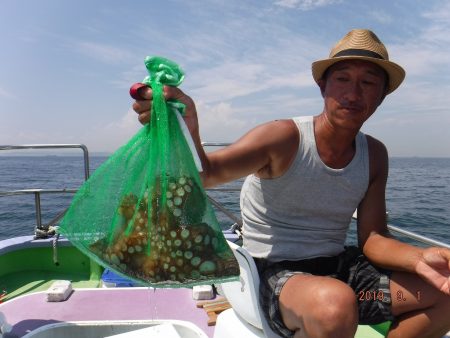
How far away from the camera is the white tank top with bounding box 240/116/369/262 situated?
173cm

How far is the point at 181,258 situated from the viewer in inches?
50.0

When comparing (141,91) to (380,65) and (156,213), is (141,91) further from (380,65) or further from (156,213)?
(380,65)

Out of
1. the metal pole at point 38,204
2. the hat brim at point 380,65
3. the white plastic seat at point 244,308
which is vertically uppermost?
the hat brim at point 380,65

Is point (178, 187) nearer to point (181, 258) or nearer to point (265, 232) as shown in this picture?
point (181, 258)

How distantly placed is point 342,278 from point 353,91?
88 centimetres

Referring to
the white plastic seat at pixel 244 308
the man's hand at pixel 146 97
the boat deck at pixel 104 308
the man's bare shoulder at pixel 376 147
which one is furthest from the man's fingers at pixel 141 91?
the boat deck at pixel 104 308

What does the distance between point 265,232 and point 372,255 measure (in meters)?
0.53

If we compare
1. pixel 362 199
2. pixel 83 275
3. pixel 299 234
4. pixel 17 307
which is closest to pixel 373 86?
pixel 362 199

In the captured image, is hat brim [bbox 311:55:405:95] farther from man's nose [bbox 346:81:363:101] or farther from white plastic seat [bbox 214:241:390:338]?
white plastic seat [bbox 214:241:390:338]

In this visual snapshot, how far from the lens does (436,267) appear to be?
1542 mm

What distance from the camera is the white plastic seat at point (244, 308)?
1512 mm

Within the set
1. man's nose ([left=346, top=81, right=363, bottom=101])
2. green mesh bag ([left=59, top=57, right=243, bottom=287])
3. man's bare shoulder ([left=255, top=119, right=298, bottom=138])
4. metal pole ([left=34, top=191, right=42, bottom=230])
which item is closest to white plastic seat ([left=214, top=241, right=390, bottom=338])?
green mesh bag ([left=59, top=57, right=243, bottom=287])

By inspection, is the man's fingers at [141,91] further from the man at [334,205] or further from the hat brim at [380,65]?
the hat brim at [380,65]

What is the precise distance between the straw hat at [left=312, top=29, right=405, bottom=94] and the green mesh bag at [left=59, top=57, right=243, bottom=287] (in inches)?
31.1
